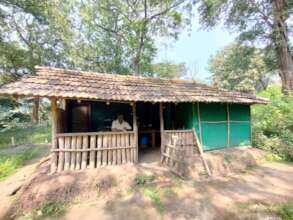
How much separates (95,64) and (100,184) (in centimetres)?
1685

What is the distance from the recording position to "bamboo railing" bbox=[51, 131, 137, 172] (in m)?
5.31

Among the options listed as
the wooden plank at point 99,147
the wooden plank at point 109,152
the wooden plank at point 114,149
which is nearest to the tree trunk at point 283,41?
the wooden plank at point 114,149

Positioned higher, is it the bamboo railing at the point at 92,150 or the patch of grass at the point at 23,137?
the bamboo railing at the point at 92,150

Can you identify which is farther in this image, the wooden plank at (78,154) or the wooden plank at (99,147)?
the wooden plank at (99,147)

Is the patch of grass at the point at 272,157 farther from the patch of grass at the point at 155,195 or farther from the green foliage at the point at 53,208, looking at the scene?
the green foliage at the point at 53,208

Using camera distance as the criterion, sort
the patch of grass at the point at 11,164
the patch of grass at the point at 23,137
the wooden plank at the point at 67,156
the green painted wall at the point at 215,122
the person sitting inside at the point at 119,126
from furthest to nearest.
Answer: the patch of grass at the point at 23,137
the green painted wall at the point at 215,122
the person sitting inside at the point at 119,126
the patch of grass at the point at 11,164
the wooden plank at the point at 67,156

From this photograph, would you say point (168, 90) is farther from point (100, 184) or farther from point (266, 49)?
point (266, 49)

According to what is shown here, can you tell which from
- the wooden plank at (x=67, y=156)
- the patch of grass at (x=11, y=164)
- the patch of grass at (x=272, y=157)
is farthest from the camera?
the patch of grass at (x=272, y=157)

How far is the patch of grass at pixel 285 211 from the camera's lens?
3537mm

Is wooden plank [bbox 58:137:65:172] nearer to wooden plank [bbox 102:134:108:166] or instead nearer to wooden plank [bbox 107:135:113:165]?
wooden plank [bbox 102:134:108:166]

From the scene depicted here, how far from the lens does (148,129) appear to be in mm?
9172

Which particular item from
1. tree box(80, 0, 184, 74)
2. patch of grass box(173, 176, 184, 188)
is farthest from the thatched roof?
tree box(80, 0, 184, 74)

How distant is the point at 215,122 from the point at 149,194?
14.1ft

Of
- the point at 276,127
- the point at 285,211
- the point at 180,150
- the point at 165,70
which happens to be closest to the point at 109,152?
the point at 180,150
